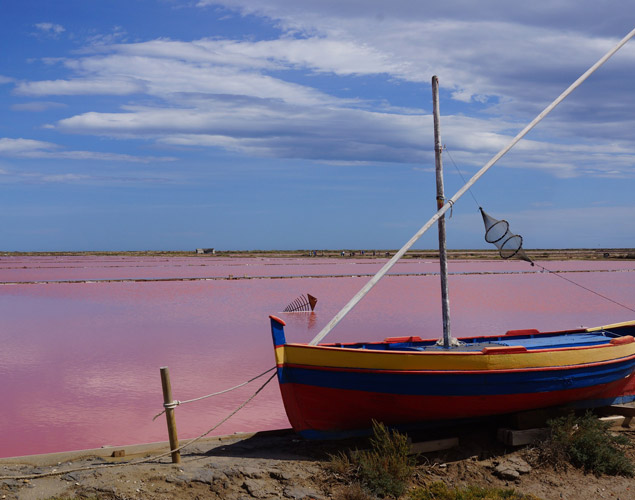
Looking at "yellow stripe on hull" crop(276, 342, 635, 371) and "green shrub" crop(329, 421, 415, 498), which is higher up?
"yellow stripe on hull" crop(276, 342, 635, 371)

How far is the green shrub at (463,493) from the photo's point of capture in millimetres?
7387

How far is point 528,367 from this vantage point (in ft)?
28.6

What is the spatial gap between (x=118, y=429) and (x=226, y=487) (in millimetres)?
3905

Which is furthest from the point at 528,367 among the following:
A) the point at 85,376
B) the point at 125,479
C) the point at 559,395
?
the point at 85,376

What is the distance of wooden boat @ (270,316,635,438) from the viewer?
8312 mm

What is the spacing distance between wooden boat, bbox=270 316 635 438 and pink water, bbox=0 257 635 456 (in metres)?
2.30

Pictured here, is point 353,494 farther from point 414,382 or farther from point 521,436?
point 521,436

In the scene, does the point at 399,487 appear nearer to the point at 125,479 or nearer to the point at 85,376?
the point at 125,479

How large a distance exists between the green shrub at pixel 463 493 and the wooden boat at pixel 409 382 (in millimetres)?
1124

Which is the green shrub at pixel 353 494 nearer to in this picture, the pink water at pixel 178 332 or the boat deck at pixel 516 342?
the boat deck at pixel 516 342

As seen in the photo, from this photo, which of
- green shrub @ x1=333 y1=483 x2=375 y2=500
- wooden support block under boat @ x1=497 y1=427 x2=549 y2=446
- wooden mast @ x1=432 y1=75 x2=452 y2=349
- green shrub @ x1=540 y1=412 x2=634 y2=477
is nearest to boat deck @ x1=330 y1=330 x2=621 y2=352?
wooden mast @ x1=432 y1=75 x2=452 y2=349

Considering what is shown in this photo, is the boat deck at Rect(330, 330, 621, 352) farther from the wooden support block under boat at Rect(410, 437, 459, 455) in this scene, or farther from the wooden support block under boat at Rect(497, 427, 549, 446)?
the wooden support block under boat at Rect(410, 437, 459, 455)

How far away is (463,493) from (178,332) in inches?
582

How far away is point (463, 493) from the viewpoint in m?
7.48
